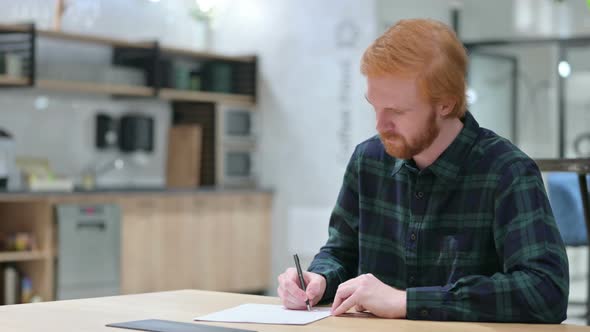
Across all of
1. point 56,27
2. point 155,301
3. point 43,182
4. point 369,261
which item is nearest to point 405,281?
point 369,261

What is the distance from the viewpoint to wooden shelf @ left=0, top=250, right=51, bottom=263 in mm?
6254

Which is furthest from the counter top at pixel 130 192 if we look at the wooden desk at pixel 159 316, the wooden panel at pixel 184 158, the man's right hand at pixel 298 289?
the man's right hand at pixel 298 289

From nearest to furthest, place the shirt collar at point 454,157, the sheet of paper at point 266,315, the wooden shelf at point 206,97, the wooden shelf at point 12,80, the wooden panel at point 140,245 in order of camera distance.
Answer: the sheet of paper at point 266,315, the shirt collar at point 454,157, the wooden shelf at point 12,80, the wooden panel at point 140,245, the wooden shelf at point 206,97

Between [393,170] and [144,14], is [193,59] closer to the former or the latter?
[144,14]

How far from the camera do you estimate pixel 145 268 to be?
7.08 metres

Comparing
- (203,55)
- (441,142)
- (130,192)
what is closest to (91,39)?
(203,55)

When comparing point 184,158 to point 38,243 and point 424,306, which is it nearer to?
point 38,243

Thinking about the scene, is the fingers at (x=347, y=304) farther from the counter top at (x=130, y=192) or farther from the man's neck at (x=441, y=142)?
the counter top at (x=130, y=192)

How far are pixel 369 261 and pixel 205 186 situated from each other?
19.5ft

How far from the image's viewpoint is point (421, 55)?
6.25ft

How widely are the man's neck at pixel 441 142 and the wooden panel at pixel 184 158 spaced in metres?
6.03

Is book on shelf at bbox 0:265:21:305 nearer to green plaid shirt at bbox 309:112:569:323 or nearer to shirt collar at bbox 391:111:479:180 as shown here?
green plaid shirt at bbox 309:112:569:323

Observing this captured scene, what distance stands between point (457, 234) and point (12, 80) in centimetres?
529

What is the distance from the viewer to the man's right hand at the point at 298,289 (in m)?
1.96
